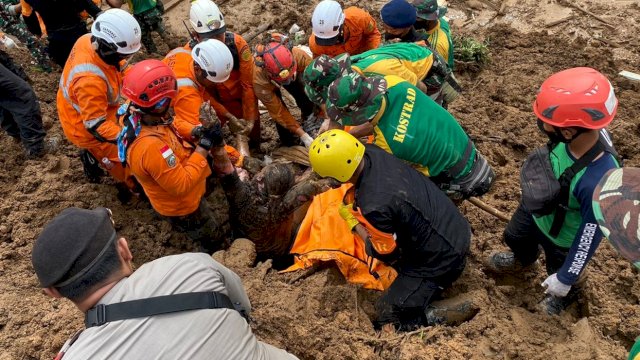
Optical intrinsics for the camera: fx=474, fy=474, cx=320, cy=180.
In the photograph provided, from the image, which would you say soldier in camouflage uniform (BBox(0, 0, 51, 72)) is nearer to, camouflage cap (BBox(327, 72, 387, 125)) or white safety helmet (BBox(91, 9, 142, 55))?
white safety helmet (BBox(91, 9, 142, 55))

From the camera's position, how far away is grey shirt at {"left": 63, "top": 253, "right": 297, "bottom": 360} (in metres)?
1.76

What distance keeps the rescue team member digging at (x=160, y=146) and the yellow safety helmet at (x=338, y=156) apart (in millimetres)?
1101

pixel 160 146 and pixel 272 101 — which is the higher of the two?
pixel 160 146

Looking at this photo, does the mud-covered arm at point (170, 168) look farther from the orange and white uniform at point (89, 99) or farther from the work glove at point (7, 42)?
the work glove at point (7, 42)

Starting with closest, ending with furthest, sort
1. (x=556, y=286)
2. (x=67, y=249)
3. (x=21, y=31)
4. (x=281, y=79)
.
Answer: (x=67, y=249) → (x=556, y=286) → (x=281, y=79) → (x=21, y=31)

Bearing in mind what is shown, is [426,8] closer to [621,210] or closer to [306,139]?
[306,139]

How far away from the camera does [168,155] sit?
11.4ft

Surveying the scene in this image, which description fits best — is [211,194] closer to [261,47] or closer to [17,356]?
[261,47]

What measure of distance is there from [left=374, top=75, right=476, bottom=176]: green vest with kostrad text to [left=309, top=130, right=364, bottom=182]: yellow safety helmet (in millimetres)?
633

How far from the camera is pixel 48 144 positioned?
5.27 meters

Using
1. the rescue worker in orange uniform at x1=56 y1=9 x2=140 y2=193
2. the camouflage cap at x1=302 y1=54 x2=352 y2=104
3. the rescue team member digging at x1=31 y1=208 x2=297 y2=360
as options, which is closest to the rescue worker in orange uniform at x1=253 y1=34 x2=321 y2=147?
the camouflage cap at x1=302 y1=54 x2=352 y2=104

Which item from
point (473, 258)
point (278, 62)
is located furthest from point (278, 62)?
point (473, 258)

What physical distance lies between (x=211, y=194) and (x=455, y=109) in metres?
3.30

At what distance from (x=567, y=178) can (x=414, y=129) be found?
115 centimetres
